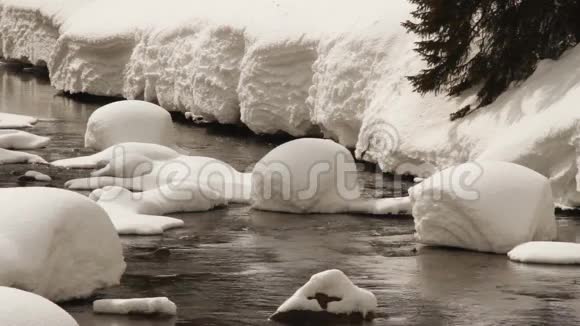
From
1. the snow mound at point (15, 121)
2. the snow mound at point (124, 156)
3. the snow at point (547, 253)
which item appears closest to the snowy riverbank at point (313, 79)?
the snow at point (547, 253)

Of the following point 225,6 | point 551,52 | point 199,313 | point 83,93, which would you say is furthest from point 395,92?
point 83,93

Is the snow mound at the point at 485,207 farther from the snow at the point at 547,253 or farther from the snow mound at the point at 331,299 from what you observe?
the snow mound at the point at 331,299

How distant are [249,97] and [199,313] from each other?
38.5 feet

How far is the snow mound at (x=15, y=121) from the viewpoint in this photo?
2216cm

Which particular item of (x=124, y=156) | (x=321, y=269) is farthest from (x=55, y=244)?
(x=124, y=156)

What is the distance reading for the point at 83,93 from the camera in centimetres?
2852

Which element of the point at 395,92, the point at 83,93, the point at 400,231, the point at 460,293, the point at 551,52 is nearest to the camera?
the point at 460,293

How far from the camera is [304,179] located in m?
14.9

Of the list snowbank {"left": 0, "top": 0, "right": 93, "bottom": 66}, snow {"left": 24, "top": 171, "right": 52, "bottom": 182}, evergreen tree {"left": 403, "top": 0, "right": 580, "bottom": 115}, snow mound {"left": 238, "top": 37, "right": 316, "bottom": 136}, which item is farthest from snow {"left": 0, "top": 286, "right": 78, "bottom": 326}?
snowbank {"left": 0, "top": 0, "right": 93, "bottom": 66}

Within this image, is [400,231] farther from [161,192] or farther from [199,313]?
[199,313]

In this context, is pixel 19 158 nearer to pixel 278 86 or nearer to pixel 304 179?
pixel 278 86

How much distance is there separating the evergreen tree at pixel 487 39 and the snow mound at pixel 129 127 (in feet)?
12.8

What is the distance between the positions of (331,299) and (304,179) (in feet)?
16.5

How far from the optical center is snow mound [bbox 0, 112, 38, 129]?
22.2 meters
